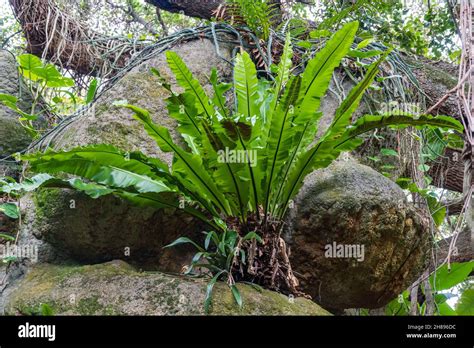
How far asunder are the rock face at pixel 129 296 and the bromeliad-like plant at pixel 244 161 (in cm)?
11

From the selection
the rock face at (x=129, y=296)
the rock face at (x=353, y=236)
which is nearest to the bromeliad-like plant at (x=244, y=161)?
the rock face at (x=129, y=296)

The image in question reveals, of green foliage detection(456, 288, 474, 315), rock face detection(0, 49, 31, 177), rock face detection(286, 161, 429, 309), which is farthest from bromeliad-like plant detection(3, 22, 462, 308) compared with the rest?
green foliage detection(456, 288, 474, 315)

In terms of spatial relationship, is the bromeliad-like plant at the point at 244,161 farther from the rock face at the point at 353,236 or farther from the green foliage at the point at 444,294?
the green foliage at the point at 444,294

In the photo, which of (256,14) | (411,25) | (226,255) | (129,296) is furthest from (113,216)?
(411,25)

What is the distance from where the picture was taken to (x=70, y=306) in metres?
1.87

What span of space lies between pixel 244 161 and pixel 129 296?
A: 2.33ft

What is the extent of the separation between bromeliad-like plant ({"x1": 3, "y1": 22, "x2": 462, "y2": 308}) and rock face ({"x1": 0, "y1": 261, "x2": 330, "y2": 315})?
0.11m

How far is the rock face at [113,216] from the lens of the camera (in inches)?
87.0

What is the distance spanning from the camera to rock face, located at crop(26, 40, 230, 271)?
87.0 inches

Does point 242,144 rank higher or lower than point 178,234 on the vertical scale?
higher

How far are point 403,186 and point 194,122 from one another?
4.73ft

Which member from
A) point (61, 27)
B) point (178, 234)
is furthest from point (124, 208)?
point (61, 27)
